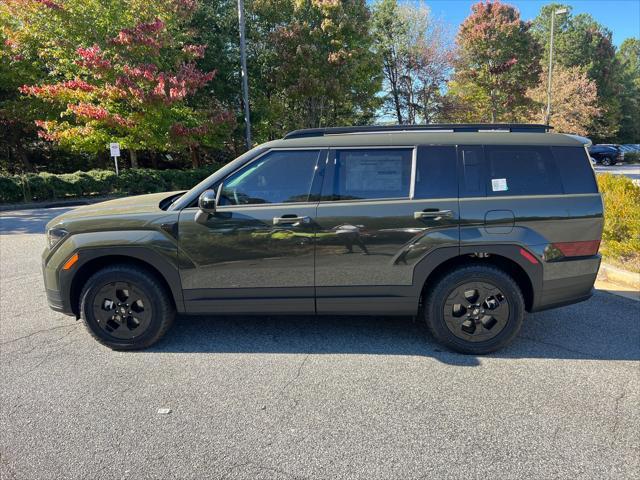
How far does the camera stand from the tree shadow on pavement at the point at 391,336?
359 centimetres

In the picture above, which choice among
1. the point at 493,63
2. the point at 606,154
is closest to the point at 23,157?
the point at 493,63

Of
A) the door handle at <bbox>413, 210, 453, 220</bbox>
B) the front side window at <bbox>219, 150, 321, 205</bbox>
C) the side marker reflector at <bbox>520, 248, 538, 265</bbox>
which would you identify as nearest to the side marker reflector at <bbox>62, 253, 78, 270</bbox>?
the front side window at <bbox>219, 150, 321, 205</bbox>

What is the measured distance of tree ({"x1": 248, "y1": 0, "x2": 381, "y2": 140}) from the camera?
70.2ft

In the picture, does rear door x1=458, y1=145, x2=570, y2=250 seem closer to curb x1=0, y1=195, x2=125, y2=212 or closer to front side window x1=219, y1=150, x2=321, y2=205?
front side window x1=219, y1=150, x2=321, y2=205

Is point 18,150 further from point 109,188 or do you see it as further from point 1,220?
point 1,220

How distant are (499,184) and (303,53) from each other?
20.3m

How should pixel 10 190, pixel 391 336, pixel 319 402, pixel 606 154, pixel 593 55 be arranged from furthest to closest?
pixel 593 55 → pixel 606 154 → pixel 10 190 → pixel 391 336 → pixel 319 402

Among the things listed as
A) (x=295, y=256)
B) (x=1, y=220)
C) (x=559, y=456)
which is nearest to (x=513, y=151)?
(x=295, y=256)

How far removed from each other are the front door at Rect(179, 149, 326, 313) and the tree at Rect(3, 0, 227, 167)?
13.9 metres

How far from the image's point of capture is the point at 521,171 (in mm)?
3432

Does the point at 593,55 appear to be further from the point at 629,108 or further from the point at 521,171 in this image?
the point at 521,171

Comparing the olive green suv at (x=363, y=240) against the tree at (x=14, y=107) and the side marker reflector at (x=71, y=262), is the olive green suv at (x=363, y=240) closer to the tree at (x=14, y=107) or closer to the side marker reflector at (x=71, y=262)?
the side marker reflector at (x=71, y=262)

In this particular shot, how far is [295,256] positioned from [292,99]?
2157 centimetres

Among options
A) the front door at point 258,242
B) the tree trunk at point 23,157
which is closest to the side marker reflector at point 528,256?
the front door at point 258,242
